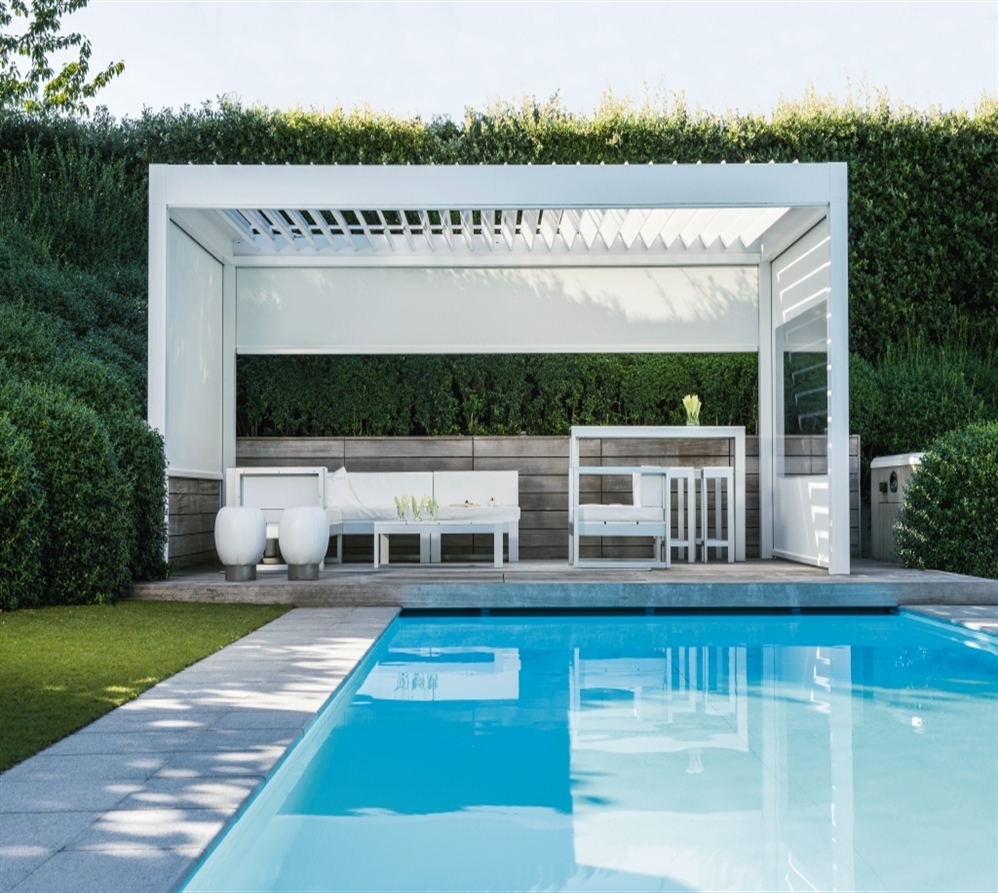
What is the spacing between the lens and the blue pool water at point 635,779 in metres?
2.48

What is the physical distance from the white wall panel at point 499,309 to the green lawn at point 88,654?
151 inches

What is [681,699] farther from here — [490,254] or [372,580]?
[490,254]

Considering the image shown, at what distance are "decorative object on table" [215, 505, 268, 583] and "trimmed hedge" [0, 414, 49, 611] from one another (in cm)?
127

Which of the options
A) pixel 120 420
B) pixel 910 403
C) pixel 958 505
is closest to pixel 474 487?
pixel 120 420

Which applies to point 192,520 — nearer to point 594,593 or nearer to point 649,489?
point 594,593

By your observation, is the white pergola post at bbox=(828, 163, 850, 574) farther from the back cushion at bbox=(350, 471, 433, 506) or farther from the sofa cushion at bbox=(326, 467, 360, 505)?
the sofa cushion at bbox=(326, 467, 360, 505)

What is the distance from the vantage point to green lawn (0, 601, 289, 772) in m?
3.45

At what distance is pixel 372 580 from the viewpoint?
23.9ft

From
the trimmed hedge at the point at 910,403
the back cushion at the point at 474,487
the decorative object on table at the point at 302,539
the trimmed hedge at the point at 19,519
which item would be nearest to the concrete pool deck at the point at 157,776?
the trimmed hedge at the point at 19,519

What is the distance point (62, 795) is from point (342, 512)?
20.7 ft

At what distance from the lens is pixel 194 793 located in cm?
265

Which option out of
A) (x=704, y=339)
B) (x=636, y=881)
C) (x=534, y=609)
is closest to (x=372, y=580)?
(x=534, y=609)

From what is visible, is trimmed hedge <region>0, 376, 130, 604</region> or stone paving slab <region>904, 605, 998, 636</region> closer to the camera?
stone paving slab <region>904, 605, 998, 636</region>

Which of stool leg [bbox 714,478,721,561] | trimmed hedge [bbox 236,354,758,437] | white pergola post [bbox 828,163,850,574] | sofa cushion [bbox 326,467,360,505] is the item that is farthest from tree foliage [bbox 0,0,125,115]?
white pergola post [bbox 828,163,850,574]
